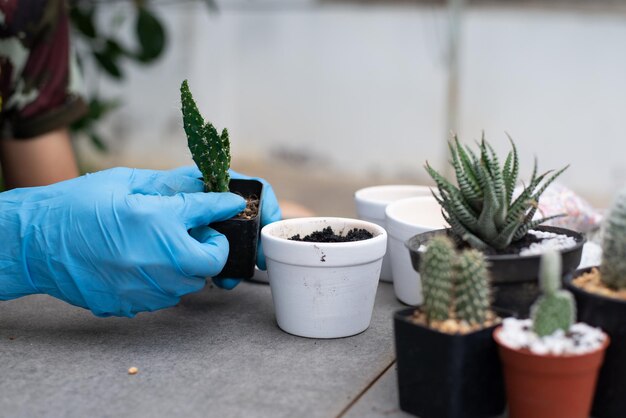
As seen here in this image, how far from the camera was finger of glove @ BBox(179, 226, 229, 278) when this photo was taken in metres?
1.25

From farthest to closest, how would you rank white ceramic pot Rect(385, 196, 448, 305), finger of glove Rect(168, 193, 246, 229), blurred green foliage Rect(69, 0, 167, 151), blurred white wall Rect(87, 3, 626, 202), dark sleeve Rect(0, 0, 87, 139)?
blurred white wall Rect(87, 3, 626, 202)
blurred green foliage Rect(69, 0, 167, 151)
dark sleeve Rect(0, 0, 87, 139)
white ceramic pot Rect(385, 196, 448, 305)
finger of glove Rect(168, 193, 246, 229)

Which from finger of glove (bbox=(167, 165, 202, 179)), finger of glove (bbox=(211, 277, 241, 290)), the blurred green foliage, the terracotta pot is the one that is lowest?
finger of glove (bbox=(211, 277, 241, 290))

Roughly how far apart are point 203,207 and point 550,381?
62 centimetres

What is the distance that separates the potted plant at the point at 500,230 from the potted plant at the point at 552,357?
0.43ft

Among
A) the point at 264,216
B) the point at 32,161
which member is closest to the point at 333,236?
the point at 264,216

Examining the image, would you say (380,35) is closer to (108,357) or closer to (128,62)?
(128,62)

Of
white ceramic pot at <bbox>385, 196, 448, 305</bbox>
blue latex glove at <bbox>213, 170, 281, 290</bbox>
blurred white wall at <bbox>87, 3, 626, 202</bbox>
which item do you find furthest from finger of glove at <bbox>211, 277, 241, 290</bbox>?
blurred white wall at <bbox>87, 3, 626, 202</bbox>

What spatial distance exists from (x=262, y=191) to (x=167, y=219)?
0.29 m

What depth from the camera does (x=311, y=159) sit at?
4.71m

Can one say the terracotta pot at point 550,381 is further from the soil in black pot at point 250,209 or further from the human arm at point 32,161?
the human arm at point 32,161

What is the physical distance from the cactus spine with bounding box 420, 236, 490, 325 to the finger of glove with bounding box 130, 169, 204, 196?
0.58 m

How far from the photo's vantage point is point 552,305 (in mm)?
940

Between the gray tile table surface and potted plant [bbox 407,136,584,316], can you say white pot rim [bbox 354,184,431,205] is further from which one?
Result: potted plant [bbox 407,136,584,316]

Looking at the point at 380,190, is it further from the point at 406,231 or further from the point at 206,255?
the point at 206,255
